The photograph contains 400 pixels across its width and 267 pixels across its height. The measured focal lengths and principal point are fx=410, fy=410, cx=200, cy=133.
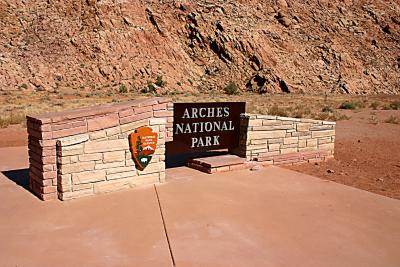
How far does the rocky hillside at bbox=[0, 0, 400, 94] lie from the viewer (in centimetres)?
3491

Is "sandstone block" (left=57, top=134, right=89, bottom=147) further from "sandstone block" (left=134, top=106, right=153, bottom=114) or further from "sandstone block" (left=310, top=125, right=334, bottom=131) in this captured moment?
"sandstone block" (left=310, top=125, right=334, bottom=131)

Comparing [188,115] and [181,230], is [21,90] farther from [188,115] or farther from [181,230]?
[181,230]

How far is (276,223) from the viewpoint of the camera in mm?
5781

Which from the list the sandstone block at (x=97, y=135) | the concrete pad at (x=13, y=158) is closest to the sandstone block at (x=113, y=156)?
the sandstone block at (x=97, y=135)

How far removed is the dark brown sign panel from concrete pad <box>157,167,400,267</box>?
0.79m

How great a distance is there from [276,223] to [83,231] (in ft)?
8.63

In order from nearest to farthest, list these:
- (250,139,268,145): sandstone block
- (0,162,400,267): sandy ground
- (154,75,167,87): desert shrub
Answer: (0,162,400,267): sandy ground, (250,139,268,145): sandstone block, (154,75,167,87): desert shrub

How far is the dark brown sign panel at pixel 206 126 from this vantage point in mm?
8281

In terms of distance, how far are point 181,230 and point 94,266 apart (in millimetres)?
1353

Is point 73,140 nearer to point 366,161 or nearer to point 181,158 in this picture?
point 181,158

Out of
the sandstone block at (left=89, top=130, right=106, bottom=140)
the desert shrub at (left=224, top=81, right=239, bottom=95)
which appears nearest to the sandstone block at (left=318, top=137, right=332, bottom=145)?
the sandstone block at (left=89, top=130, right=106, bottom=140)

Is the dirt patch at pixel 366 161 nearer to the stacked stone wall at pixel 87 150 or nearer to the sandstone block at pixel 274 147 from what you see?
the sandstone block at pixel 274 147

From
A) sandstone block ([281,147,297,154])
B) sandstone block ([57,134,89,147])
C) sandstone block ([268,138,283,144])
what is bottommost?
sandstone block ([281,147,297,154])

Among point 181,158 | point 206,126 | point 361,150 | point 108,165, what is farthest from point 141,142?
point 361,150
